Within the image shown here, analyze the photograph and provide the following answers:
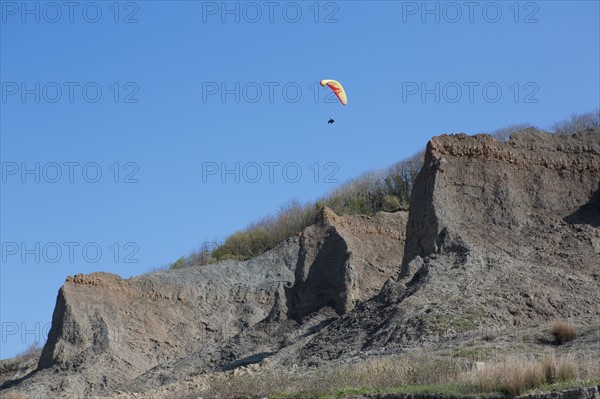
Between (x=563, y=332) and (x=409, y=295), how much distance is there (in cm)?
894

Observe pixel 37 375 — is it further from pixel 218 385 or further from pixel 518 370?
pixel 518 370

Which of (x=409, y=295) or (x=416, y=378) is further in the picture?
(x=409, y=295)

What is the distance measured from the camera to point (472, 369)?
1081 inches

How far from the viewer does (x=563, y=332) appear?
1278 inches

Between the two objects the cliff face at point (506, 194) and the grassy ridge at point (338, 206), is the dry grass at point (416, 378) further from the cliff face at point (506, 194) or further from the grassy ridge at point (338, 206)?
the grassy ridge at point (338, 206)

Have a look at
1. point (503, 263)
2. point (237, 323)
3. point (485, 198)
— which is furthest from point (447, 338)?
point (237, 323)

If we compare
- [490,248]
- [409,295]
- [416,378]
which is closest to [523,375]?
[416,378]

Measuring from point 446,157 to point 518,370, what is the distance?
22400 mm

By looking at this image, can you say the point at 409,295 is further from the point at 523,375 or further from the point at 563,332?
the point at 523,375

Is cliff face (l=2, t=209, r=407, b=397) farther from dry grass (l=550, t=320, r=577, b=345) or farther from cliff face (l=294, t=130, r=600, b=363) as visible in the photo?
dry grass (l=550, t=320, r=577, b=345)

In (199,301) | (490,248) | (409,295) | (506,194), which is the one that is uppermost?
(506,194)

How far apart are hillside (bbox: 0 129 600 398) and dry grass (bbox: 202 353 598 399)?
1666 mm

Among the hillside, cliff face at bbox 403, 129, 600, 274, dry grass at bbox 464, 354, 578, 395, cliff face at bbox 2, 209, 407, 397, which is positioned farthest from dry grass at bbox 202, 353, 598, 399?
cliff face at bbox 2, 209, 407, 397

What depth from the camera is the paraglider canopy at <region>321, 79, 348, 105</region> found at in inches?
1986
